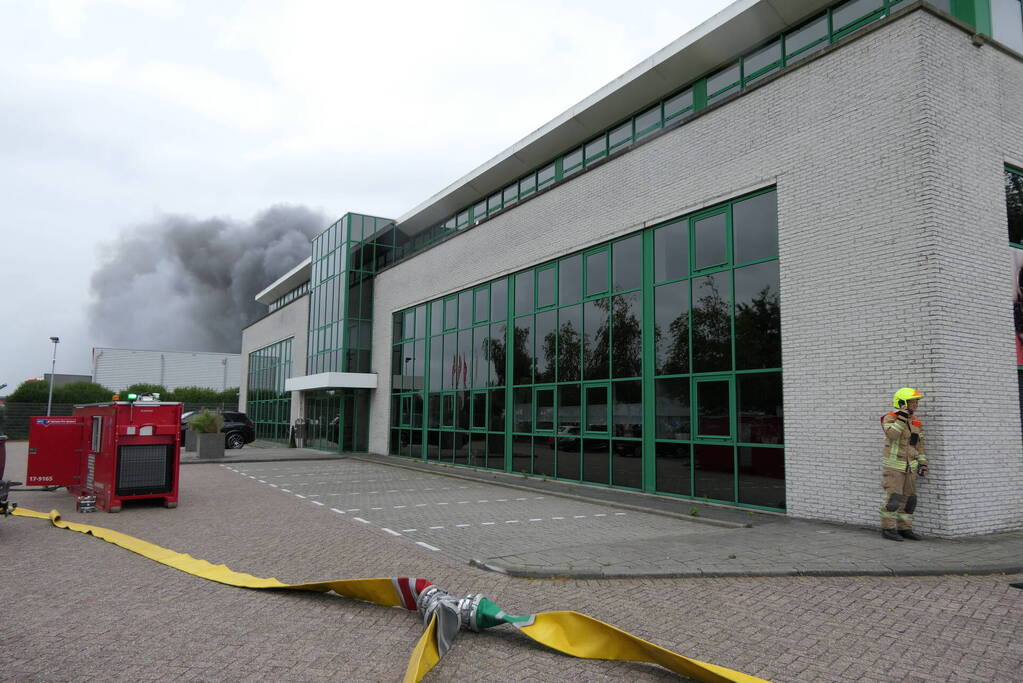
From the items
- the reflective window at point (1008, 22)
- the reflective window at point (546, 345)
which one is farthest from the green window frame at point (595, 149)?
the reflective window at point (1008, 22)

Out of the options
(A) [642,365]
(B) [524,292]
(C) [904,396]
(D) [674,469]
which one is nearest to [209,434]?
(B) [524,292]

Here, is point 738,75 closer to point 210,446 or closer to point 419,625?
point 419,625

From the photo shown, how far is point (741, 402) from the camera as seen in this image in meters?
11.3

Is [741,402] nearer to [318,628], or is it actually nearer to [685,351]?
[685,351]

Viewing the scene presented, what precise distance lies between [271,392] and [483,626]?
35.8m

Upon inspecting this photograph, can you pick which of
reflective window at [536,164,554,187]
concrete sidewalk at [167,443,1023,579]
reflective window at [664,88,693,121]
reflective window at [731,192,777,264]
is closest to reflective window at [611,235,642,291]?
reflective window at [731,192,777,264]

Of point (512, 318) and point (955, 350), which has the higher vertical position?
point (512, 318)

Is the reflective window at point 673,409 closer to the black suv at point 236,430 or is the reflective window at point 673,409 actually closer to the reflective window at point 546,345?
the reflective window at point 546,345

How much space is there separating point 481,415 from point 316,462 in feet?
27.2

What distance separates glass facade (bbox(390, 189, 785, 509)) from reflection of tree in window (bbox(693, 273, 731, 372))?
0.07 feet

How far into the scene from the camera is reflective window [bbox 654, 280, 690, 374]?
12.5 m

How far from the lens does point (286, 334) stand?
119 feet

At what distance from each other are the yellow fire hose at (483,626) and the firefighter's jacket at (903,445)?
17.4 ft

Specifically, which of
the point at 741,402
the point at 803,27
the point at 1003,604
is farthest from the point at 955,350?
the point at 803,27
